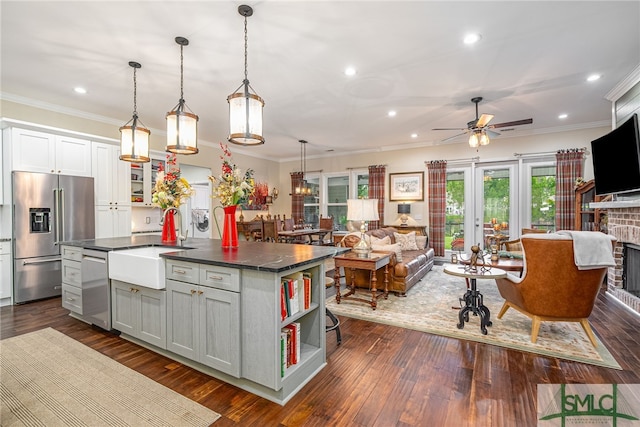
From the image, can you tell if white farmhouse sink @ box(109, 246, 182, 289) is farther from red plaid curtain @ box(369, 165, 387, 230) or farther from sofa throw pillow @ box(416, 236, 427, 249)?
red plaid curtain @ box(369, 165, 387, 230)

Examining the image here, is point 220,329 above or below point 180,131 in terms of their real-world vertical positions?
below

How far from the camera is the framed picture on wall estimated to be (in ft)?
23.4

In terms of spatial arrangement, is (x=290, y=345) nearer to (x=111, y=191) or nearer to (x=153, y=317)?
(x=153, y=317)

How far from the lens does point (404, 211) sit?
7160mm

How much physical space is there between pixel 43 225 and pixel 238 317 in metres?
3.88

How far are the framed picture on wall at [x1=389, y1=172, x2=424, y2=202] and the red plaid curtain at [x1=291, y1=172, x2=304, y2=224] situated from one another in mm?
2682

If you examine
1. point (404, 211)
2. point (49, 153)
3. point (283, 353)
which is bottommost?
point (283, 353)

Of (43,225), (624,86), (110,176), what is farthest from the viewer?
(110,176)


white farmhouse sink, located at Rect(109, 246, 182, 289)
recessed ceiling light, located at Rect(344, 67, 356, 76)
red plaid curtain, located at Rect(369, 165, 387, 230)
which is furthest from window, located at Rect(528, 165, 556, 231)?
white farmhouse sink, located at Rect(109, 246, 182, 289)

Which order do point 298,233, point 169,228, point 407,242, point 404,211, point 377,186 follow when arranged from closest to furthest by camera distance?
point 169,228 → point 407,242 → point 298,233 → point 404,211 → point 377,186

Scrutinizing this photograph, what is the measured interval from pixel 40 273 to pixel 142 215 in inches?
69.9

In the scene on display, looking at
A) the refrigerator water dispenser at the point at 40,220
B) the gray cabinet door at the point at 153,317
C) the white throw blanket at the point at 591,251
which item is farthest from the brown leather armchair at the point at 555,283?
the refrigerator water dispenser at the point at 40,220

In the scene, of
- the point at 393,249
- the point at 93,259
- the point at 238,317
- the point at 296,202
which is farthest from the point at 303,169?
the point at 238,317

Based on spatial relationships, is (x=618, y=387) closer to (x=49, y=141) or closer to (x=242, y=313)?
(x=242, y=313)
